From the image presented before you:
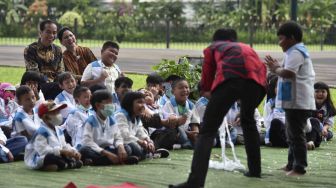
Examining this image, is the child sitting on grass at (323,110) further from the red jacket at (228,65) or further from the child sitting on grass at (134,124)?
the red jacket at (228,65)

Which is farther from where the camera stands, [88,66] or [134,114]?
[88,66]

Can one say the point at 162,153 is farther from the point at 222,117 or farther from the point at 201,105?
the point at 222,117

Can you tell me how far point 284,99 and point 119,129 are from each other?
1.89m

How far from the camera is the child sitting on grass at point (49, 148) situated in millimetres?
9453

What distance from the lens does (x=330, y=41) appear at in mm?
39438

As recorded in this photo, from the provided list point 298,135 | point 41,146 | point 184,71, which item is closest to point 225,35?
point 298,135

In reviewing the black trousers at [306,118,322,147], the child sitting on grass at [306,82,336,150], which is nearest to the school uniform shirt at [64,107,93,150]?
the black trousers at [306,118,322,147]

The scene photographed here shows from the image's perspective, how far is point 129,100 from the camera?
10.4 m

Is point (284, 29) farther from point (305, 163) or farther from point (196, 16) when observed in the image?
point (196, 16)

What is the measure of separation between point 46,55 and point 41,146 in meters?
3.55

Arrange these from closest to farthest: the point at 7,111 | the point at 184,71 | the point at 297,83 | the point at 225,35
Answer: the point at 225,35, the point at 297,83, the point at 7,111, the point at 184,71

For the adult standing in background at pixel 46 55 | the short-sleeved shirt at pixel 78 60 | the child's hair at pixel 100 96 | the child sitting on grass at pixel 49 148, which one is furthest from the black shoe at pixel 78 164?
the short-sleeved shirt at pixel 78 60

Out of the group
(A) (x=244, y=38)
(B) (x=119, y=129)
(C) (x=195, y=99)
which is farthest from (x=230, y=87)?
(A) (x=244, y=38)

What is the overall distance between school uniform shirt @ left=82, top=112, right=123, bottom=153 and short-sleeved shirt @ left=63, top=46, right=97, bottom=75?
122 inches
